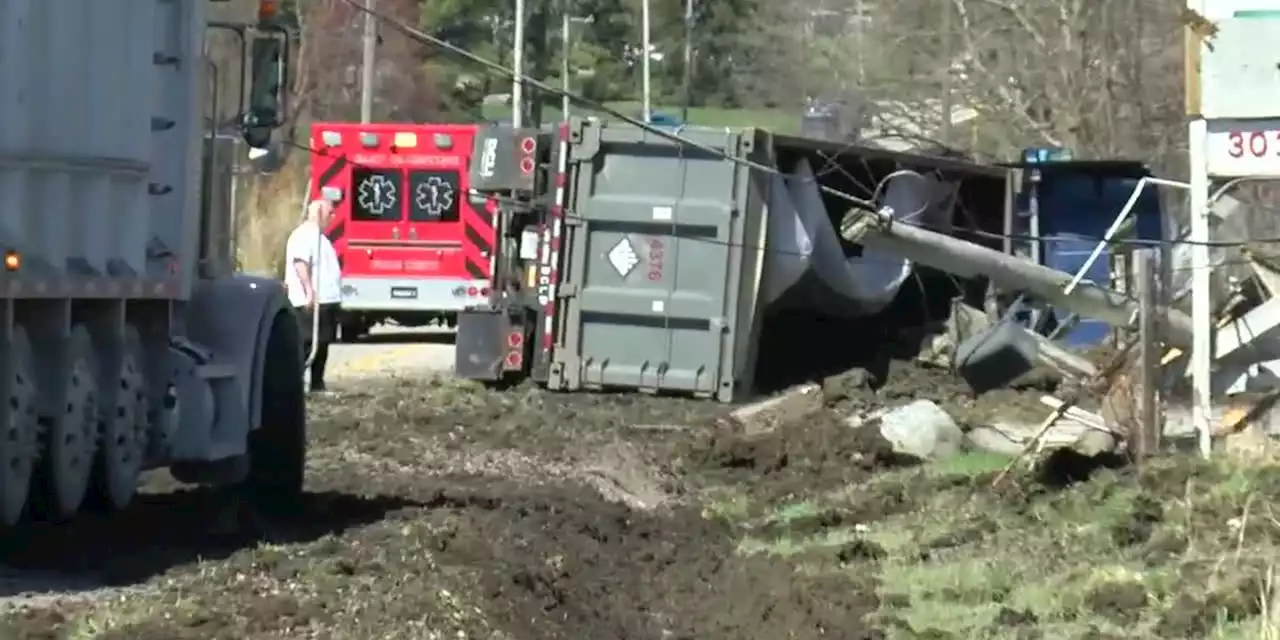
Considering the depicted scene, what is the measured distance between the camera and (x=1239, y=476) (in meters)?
13.0

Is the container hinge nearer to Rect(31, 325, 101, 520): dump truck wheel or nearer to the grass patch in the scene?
Rect(31, 325, 101, 520): dump truck wheel

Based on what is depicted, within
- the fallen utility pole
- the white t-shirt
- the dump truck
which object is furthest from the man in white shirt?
the dump truck

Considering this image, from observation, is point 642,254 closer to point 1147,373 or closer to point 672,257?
point 672,257

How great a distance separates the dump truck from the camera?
1018 cm

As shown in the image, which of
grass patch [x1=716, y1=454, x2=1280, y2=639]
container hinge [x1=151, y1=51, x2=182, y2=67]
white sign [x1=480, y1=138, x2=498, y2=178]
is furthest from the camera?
white sign [x1=480, y1=138, x2=498, y2=178]

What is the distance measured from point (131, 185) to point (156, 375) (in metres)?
1.00

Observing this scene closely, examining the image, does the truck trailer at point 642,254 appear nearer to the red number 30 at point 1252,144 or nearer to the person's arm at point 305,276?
the person's arm at point 305,276

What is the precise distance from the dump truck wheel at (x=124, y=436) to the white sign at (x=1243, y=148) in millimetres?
6494

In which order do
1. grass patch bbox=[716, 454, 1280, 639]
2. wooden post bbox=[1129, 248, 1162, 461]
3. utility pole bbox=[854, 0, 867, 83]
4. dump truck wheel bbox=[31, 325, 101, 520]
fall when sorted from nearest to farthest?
1. grass patch bbox=[716, 454, 1280, 639]
2. dump truck wheel bbox=[31, 325, 101, 520]
3. wooden post bbox=[1129, 248, 1162, 461]
4. utility pole bbox=[854, 0, 867, 83]

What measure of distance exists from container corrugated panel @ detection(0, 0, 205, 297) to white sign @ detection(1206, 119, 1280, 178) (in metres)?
5.99

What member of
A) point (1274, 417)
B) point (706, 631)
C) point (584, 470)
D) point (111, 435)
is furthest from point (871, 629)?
point (584, 470)

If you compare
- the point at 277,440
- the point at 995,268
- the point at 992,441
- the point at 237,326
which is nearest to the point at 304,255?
the point at 992,441

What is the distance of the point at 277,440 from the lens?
12.9 meters

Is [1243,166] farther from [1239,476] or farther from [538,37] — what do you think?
[538,37]
